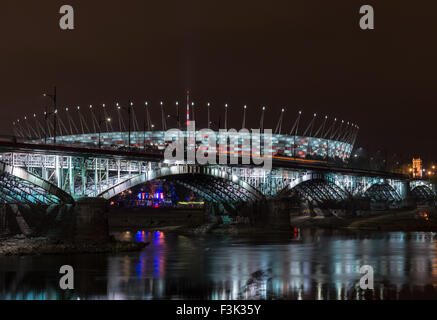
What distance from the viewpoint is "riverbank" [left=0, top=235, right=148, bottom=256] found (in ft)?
236

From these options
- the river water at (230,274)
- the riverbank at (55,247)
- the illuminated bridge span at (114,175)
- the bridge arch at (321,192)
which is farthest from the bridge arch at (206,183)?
the bridge arch at (321,192)

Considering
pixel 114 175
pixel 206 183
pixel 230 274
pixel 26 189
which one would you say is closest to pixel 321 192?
pixel 206 183

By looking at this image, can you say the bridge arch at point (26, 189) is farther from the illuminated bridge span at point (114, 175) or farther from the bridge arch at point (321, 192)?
the bridge arch at point (321, 192)

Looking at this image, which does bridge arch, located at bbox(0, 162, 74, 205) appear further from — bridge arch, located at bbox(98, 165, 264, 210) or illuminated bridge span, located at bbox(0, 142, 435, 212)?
bridge arch, located at bbox(98, 165, 264, 210)

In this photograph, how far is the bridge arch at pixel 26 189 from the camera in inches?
2916

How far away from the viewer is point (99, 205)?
257 feet

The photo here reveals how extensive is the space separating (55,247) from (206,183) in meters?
47.8

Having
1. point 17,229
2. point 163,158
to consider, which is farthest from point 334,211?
point 17,229

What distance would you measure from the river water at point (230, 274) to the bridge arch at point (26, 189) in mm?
10305

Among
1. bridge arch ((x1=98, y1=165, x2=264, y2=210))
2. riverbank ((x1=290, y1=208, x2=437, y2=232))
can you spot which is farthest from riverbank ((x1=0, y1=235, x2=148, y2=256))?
riverbank ((x1=290, y1=208, x2=437, y2=232))

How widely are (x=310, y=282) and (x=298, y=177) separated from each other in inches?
3313

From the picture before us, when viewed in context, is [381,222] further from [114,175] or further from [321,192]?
[114,175]

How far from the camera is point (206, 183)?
118m
